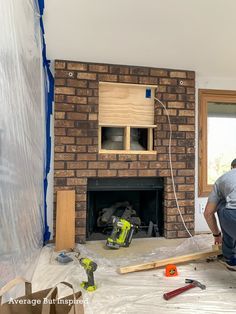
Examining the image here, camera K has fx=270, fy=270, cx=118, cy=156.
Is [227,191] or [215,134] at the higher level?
[215,134]

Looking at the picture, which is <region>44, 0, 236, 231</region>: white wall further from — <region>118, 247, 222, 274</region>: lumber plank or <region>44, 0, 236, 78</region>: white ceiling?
<region>118, 247, 222, 274</region>: lumber plank

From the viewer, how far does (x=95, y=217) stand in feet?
11.1

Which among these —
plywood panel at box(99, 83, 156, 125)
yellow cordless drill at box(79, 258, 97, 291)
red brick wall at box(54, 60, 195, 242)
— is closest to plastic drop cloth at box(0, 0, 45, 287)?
yellow cordless drill at box(79, 258, 97, 291)

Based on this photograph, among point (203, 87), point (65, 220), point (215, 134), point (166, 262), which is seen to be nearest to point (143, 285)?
point (166, 262)

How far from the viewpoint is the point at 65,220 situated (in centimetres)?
282

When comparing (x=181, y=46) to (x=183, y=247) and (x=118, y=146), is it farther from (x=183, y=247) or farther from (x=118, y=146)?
(x=183, y=247)

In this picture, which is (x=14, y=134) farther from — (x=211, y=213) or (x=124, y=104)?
(x=124, y=104)

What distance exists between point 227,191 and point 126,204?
1.60m

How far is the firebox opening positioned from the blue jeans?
1.16 m

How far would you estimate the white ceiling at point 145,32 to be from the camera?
192cm

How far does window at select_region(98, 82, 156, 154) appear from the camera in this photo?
3.12 m

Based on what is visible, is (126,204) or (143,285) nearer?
(143,285)

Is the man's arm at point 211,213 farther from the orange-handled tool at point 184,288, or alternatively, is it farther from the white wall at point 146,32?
the white wall at point 146,32

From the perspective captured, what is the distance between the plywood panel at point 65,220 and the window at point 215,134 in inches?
63.7
